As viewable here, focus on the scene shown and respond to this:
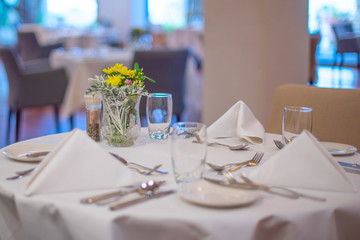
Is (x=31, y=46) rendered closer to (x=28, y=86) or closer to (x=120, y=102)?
(x=28, y=86)

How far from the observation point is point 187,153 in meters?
0.99

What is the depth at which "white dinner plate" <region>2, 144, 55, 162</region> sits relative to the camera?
1230mm

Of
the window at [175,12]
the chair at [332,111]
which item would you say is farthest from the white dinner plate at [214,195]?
the window at [175,12]

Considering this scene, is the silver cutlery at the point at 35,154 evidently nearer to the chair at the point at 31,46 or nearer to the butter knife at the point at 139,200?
the butter knife at the point at 139,200

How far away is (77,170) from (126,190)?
13 centimetres

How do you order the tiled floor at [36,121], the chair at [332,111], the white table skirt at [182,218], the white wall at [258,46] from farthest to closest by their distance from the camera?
the tiled floor at [36,121]
the white wall at [258,46]
the chair at [332,111]
the white table skirt at [182,218]

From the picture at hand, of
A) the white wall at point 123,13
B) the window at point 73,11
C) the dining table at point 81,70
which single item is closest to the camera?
the dining table at point 81,70

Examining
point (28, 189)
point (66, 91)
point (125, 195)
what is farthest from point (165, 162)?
point (66, 91)

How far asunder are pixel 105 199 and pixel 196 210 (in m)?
0.20

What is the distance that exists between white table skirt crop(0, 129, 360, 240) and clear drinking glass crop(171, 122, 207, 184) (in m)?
0.06

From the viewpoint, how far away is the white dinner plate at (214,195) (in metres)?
0.90

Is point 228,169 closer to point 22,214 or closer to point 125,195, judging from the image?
point 125,195

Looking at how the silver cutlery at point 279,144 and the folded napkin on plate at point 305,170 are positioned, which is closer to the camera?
the folded napkin on plate at point 305,170

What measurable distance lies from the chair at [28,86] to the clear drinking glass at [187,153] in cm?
327
